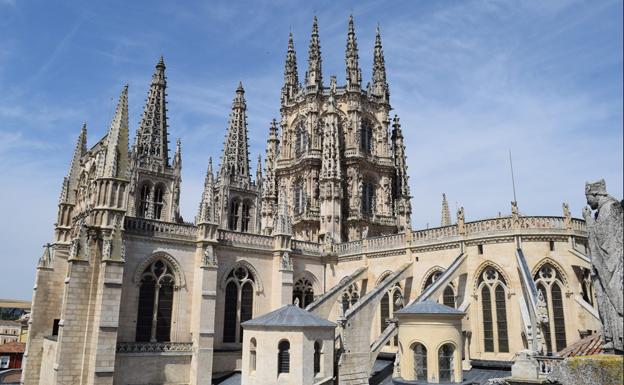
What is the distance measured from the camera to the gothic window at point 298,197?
40562 mm

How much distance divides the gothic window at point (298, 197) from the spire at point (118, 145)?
17.2 m

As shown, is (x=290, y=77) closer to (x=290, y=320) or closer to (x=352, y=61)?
(x=352, y=61)

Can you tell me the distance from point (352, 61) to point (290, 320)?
1105 inches

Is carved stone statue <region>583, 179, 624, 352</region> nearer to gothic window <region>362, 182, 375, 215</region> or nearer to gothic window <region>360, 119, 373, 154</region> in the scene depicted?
gothic window <region>362, 182, 375, 215</region>

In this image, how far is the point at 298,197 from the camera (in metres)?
41.6

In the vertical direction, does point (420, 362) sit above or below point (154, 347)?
below

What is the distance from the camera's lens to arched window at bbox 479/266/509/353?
76.8 feet

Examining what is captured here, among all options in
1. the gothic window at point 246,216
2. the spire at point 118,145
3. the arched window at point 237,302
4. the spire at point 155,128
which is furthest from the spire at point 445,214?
the spire at point 155,128

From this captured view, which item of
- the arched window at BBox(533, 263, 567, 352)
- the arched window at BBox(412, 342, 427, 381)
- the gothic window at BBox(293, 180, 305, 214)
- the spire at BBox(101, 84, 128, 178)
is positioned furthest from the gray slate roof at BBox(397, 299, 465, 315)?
the gothic window at BBox(293, 180, 305, 214)

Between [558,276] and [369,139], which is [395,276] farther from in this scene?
[369,139]

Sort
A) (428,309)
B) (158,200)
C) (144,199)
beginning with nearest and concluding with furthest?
(428,309), (144,199), (158,200)

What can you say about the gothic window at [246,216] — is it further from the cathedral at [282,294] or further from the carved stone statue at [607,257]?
the carved stone statue at [607,257]

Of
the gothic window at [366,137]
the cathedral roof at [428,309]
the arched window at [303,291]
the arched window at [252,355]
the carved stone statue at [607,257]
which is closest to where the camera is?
the carved stone statue at [607,257]

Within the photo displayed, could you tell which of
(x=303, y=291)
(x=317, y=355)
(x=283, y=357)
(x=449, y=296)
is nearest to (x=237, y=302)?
(x=303, y=291)
